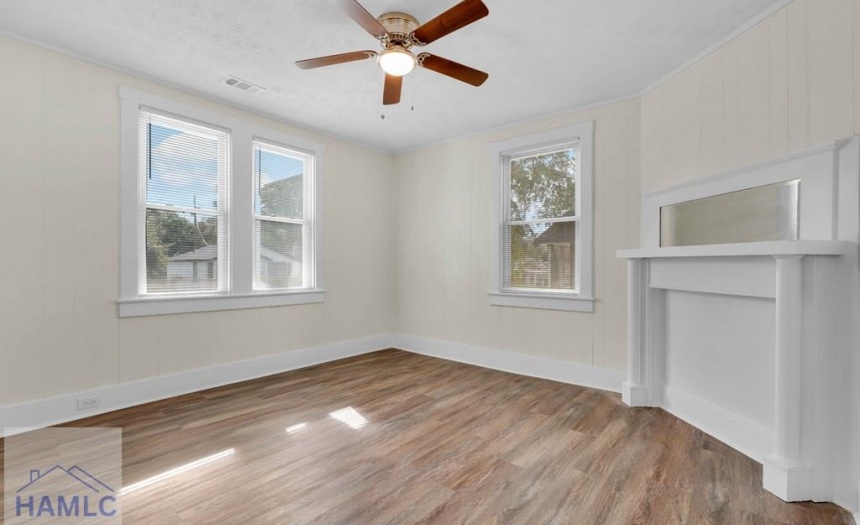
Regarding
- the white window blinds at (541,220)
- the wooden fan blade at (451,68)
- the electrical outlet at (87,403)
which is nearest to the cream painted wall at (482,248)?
the white window blinds at (541,220)

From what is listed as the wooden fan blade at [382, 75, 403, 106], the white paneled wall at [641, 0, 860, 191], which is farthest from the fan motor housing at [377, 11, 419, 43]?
the white paneled wall at [641, 0, 860, 191]

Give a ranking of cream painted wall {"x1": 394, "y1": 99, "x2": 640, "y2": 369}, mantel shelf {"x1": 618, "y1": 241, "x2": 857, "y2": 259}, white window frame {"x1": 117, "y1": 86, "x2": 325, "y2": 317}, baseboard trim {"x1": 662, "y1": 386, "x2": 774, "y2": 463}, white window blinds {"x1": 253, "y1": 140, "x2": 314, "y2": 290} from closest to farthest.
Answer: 1. mantel shelf {"x1": 618, "y1": 241, "x2": 857, "y2": 259}
2. baseboard trim {"x1": 662, "y1": 386, "x2": 774, "y2": 463}
3. white window frame {"x1": 117, "y1": 86, "x2": 325, "y2": 317}
4. cream painted wall {"x1": 394, "y1": 99, "x2": 640, "y2": 369}
5. white window blinds {"x1": 253, "y1": 140, "x2": 314, "y2": 290}

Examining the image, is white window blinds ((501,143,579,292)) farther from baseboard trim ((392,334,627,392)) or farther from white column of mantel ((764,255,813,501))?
white column of mantel ((764,255,813,501))

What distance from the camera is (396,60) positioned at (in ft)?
8.00

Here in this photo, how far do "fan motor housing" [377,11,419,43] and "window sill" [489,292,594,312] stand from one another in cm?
282

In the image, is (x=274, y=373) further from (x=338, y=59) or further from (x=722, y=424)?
(x=722, y=424)

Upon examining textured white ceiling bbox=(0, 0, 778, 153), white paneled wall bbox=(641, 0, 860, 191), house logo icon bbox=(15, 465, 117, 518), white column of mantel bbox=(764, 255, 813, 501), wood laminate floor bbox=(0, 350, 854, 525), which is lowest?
wood laminate floor bbox=(0, 350, 854, 525)

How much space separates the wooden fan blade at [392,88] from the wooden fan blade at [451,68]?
0.23 metres

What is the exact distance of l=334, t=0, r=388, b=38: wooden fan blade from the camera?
6.40ft

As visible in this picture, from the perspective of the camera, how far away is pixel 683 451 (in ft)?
8.07

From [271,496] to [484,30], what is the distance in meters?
3.10

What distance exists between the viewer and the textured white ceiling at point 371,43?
7.85 feet

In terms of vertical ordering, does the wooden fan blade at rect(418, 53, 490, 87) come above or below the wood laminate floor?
above

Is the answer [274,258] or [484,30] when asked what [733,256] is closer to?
[484,30]
